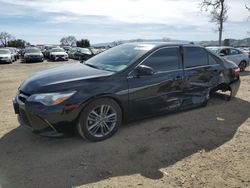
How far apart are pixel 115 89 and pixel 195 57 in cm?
230

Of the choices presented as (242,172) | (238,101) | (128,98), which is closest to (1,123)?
(128,98)

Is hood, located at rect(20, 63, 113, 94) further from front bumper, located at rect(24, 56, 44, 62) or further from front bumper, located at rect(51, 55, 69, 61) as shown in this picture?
front bumper, located at rect(51, 55, 69, 61)

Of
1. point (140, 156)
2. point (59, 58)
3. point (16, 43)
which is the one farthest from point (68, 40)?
point (140, 156)

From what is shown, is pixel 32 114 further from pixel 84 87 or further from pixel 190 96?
pixel 190 96

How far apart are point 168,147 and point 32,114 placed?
6.93 ft

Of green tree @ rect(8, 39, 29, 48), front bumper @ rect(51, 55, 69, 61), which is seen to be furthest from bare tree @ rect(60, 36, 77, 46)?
front bumper @ rect(51, 55, 69, 61)

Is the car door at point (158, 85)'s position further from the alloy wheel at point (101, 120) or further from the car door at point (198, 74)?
the alloy wheel at point (101, 120)

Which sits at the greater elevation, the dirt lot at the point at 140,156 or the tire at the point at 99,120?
the tire at the point at 99,120

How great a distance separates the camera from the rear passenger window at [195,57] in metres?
5.91

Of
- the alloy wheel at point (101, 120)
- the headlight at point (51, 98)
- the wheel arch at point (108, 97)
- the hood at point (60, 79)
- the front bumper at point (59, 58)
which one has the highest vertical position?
the hood at point (60, 79)

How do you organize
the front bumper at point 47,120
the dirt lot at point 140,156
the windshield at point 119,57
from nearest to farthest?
the dirt lot at point 140,156 → the front bumper at point 47,120 → the windshield at point 119,57

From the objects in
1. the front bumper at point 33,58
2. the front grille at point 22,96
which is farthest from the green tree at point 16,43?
the front grille at point 22,96

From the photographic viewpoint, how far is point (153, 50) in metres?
5.34

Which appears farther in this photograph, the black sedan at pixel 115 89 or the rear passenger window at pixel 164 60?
the rear passenger window at pixel 164 60
